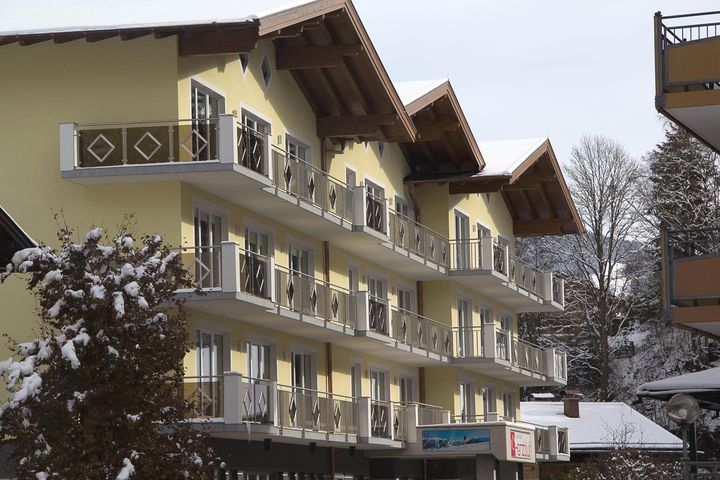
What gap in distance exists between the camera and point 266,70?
114 ft

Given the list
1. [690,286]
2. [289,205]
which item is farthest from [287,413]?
[690,286]

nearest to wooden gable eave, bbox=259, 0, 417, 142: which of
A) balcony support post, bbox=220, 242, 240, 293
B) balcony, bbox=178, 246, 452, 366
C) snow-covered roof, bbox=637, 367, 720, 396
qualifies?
balcony, bbox=178, 246, 452, 366

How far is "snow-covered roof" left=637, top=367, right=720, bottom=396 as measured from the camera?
62.8 feet

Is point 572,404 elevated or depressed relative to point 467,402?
depressed

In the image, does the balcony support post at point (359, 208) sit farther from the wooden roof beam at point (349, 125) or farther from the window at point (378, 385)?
the window at point (378, 385)

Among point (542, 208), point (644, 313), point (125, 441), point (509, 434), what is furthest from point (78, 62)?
point (644, 313)

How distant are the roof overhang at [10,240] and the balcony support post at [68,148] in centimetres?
817

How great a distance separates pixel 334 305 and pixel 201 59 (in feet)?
24.9

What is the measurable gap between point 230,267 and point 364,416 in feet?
28.5

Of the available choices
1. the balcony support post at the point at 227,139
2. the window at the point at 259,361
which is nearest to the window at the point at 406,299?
the window at the point at 259,361

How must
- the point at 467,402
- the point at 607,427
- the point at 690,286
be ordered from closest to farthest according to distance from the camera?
1. the point at 690,286
2. the point at 467,402
3. the point at 607,427

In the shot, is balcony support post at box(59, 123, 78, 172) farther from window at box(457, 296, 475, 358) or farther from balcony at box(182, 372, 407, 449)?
window at box(457, 296, 475, 358)

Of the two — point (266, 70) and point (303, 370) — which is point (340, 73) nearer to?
point (266, 70)

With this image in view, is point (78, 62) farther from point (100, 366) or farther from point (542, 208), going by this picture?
point (542, 208)
